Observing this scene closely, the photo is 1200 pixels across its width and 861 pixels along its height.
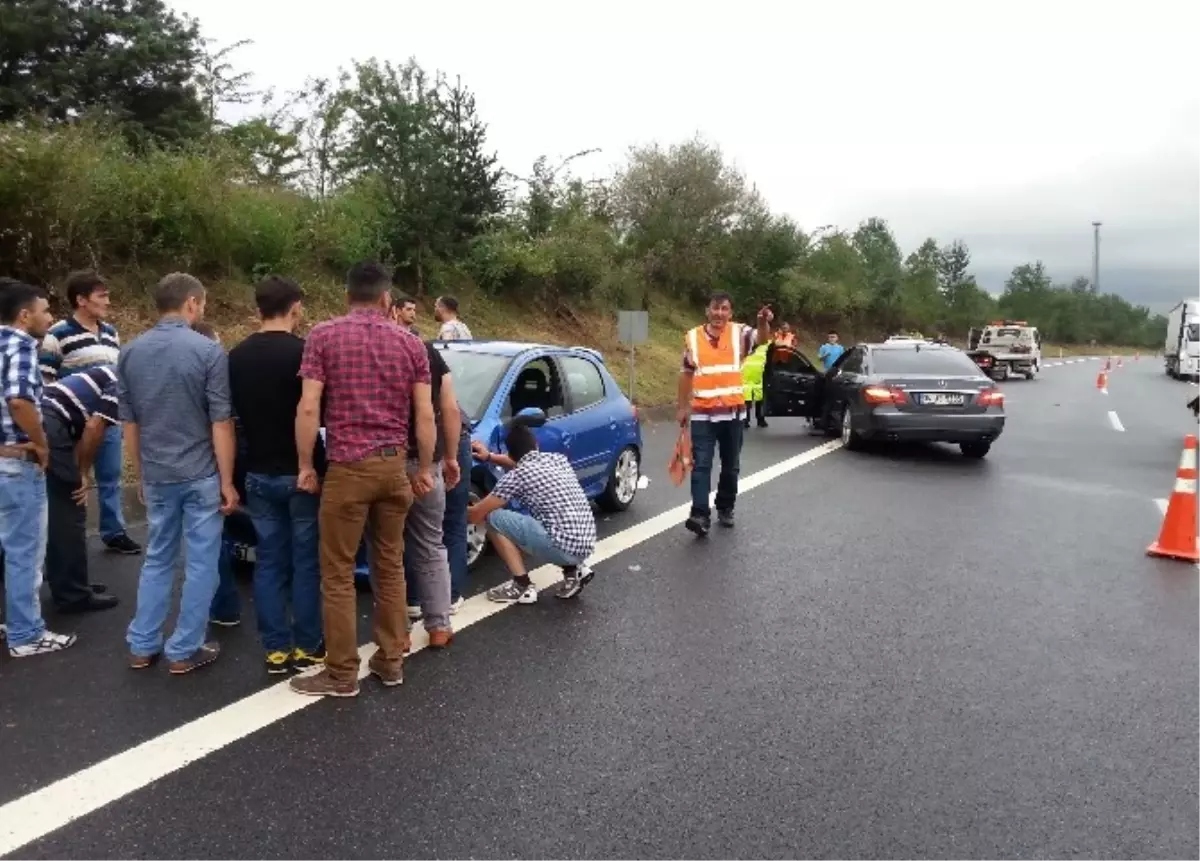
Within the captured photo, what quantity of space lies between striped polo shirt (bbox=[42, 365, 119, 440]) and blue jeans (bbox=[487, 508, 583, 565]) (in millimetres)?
2204

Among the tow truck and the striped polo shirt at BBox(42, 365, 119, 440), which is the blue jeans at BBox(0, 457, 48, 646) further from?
the tow truck

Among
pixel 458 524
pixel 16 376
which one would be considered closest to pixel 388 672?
pixel 458 524

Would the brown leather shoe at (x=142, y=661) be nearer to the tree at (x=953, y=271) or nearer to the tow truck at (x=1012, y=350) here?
the tow truck at (x=1012, y=350)

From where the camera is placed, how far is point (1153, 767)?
365 centimetres

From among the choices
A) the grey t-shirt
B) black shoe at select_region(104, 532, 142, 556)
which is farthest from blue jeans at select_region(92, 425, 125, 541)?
the grey t-shirt

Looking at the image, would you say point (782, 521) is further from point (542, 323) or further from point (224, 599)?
point (542, 323)

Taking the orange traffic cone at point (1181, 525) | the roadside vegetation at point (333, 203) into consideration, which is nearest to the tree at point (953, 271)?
the roadside vegetation at point (333, 203)

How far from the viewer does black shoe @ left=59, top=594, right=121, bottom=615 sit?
521 cm

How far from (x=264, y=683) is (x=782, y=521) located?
504 centimetres

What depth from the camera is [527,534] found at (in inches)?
223

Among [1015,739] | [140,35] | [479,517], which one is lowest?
[1015,739]

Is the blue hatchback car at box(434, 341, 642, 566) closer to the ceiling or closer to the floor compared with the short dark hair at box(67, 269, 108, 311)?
closer to the floor

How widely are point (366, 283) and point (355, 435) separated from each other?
0.67 m

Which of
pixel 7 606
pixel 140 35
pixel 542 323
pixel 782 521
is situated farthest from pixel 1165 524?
pixel 140 35
